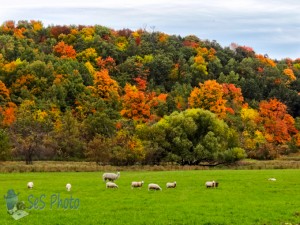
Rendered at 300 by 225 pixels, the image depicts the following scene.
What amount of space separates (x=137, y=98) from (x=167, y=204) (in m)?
78.7

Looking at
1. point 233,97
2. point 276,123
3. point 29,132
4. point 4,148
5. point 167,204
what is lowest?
point 167,204

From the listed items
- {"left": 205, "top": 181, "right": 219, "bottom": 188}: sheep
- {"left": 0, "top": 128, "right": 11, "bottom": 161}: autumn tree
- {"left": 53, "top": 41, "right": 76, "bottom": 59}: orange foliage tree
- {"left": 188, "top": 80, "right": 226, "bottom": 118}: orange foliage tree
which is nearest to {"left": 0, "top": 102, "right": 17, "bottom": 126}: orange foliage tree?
{"left": 0, "top": 128, "right": 11, "bottom": 161}: autumn tree

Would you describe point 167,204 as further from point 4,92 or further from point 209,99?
point 209,99

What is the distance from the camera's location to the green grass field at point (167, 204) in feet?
74.4

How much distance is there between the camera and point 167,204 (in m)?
27.1

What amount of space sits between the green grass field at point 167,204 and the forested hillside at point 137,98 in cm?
2965

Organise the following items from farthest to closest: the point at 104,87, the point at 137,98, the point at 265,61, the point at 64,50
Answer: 1. the point at 265,61
2. the point at 64,50
3. the point at 104,87
4. the point at 137,98

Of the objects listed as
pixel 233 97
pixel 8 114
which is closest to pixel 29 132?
pixel 8 114

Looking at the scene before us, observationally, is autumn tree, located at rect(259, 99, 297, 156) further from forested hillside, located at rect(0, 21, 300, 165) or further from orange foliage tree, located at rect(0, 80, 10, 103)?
orange foliage tree, located at rect(0, 80, 10, 103)

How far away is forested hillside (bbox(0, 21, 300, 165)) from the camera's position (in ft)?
231

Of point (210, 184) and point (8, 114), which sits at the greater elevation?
point (8, 114)

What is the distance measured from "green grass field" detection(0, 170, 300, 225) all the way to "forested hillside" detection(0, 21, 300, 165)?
29654mm

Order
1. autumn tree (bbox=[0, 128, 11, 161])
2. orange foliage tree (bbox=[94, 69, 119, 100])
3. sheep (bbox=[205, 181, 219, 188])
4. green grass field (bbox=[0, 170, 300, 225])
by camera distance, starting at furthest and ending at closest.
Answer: orange foliage tree (bbox=[94, 69, 119, 100]) < autumn tree (bbox=[0, 128, 11, 161]) < sheep (bbox=[205, 181, 219, 188]) < green grass field (bbox=[0, 170, 300, 225])

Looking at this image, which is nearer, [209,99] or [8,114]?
[8,114]
